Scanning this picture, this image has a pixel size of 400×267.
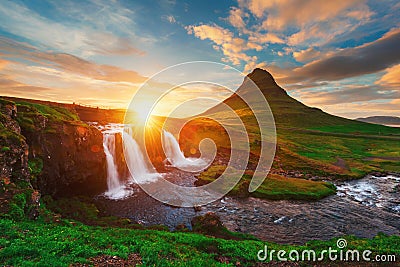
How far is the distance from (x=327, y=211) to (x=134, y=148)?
129 feet

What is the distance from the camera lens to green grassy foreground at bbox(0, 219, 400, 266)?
10734 millimetres

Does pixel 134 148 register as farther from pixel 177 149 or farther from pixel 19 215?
pixel 19 215

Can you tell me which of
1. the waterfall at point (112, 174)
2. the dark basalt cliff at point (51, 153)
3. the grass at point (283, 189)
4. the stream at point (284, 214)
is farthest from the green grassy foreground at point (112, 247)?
the grass at point (283, 189)

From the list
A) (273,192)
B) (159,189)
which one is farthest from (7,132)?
(273,192)

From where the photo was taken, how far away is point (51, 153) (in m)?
28.9

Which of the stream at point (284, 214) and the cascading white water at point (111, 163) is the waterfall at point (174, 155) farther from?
the stream at point (284, 214)

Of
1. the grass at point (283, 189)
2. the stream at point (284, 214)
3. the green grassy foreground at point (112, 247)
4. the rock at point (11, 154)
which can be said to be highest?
the rock at point (11, 154)

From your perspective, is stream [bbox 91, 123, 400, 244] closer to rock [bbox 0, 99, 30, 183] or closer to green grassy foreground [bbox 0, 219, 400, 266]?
green grassy foreground [bbox 0, 219, 400, 266]

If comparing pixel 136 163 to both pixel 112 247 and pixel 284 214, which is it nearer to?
pixel 284 214

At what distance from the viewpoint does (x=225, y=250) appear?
15.2 metres

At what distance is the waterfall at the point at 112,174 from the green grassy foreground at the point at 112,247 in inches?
727

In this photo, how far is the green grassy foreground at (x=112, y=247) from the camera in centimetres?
1073

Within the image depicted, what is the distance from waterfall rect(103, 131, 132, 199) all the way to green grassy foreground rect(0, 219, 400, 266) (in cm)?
1846

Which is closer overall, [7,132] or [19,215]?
[19,215]
